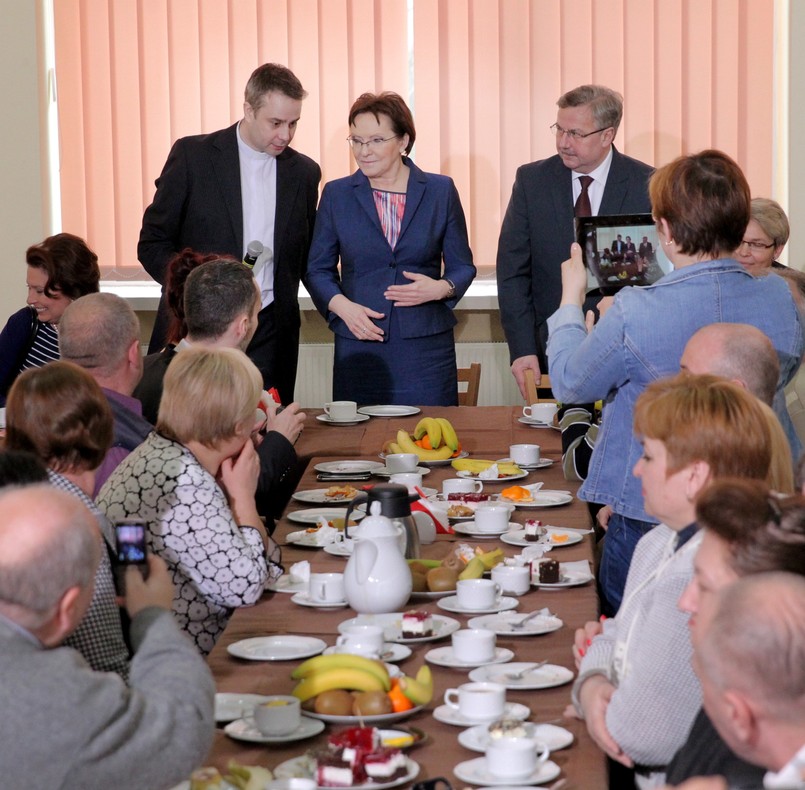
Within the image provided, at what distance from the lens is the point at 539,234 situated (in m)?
4.81

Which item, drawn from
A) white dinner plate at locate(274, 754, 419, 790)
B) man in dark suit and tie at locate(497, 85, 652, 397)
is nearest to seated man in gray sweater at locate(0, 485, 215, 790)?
white dinner plate at locate(274, 754, 419, 790)

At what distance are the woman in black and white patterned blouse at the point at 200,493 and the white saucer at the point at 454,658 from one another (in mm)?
505

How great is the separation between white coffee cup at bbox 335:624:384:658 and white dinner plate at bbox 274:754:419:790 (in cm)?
34

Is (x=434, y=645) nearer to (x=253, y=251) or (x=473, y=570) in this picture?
(x=473, y=570)

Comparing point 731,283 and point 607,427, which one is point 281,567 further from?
point 731,283

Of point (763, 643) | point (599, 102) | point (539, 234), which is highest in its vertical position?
point (599, 102)

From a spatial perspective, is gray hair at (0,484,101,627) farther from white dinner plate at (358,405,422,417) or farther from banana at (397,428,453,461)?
white dinner plate at (358,405,422,417)

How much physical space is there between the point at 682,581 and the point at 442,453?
2004 millimetres

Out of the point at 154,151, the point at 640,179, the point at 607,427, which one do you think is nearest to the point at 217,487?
the point at 607,427

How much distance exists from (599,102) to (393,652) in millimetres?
3001

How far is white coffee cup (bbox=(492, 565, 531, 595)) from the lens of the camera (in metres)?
2.37

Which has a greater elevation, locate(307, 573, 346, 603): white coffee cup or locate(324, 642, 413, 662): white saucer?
locate(307, 573, 346, 603): white coffee cup

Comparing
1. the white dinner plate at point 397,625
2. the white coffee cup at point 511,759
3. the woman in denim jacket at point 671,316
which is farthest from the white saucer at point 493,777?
the woman in denim jacket at point 671,316

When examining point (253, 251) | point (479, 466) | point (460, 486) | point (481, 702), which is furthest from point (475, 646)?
point (253, 251)
